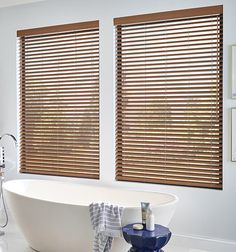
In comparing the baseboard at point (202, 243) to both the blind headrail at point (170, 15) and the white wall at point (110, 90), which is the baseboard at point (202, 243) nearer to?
the white wall at point (110, 90)

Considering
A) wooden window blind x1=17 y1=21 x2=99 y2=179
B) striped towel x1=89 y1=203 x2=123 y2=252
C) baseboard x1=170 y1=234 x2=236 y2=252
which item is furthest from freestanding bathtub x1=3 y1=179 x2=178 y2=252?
baseboard x1=170 y1=234 x2=236 y2=252

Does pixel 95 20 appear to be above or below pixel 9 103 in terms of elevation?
above

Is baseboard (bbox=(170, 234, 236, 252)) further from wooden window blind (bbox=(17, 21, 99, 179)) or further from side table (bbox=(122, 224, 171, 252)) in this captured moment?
wooden window blind (bbox=(17, 21, 99, 179))

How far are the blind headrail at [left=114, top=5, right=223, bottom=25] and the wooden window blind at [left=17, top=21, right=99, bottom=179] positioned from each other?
392 millimetres

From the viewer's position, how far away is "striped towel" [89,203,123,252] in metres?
2.75

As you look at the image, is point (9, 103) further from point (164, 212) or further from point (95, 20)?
point (164, 212)

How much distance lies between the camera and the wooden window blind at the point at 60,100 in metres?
3.90

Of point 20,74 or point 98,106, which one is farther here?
point 20,74

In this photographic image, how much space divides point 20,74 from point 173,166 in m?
2.38

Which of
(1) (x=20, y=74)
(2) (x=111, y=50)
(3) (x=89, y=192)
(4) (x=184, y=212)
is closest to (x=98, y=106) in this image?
(2) (x=111, y=50)

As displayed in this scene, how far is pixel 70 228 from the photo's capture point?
2939mm

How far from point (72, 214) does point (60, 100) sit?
1.65 meters

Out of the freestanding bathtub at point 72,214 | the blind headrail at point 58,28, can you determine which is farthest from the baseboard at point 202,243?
the blind headrail at point 58,28

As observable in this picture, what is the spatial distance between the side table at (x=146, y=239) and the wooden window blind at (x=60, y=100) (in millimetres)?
1367
